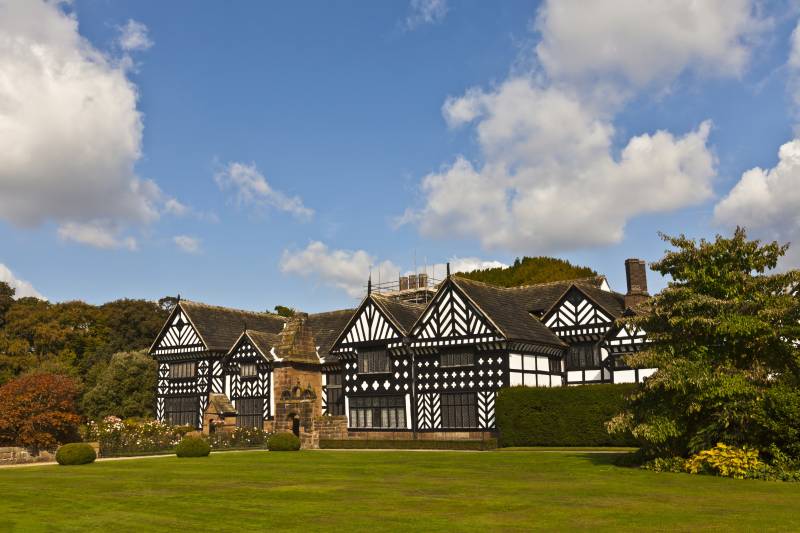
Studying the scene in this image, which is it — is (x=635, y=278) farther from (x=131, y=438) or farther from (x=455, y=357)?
(x=131, y=438)

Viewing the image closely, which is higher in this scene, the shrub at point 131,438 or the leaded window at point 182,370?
the leaded window at point 182,370

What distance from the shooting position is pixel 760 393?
18234 mm

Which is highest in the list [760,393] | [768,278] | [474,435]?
[768,278]

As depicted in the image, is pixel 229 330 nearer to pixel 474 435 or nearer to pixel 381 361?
pixel 381 361

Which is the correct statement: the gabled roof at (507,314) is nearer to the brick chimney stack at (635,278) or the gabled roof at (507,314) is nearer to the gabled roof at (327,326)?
the brick chimney stack at (635,278)

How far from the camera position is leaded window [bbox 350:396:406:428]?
135 feet

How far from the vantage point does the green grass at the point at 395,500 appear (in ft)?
36.5

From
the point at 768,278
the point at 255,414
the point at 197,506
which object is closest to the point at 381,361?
the point at 255,414

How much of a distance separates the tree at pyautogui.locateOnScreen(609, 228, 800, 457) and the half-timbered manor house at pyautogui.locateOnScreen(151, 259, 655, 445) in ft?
53.1

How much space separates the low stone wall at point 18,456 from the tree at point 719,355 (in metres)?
23.2

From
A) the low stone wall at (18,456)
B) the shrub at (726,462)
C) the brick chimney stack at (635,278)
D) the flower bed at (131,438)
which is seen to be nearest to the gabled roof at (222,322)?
the flower bed at (131,438)

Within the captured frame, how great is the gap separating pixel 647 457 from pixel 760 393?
3747 mm

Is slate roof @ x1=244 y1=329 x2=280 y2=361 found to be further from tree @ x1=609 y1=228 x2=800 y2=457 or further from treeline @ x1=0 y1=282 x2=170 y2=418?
tree @ x1=609 y1=228 x2=800 y2=457

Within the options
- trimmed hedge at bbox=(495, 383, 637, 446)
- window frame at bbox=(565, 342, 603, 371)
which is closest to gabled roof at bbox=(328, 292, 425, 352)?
trimmed hedge at bbox=(495, 383, 637, 446)
